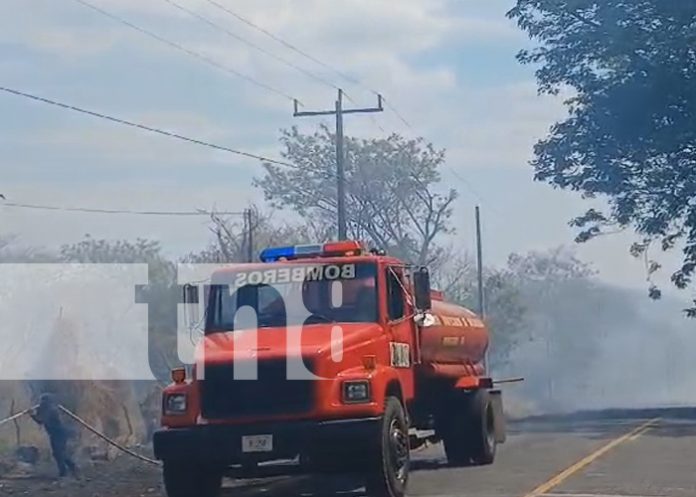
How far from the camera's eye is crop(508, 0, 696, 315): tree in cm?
3562

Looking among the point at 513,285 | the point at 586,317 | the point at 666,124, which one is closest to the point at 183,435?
the point at 666,124

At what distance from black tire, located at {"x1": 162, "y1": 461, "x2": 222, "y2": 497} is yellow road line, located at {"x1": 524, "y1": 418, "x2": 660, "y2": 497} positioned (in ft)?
12.9

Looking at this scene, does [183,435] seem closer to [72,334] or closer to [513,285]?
[72,334]

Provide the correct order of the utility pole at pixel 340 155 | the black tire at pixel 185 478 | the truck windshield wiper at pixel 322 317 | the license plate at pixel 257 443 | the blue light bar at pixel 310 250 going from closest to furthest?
the license plate at pixel 257 443, the black tire at pixel 185 478, the truck windshield wiper at pixel 322 317, the blue light bar at pixel 310 250, the utility pole at pixel 340 155

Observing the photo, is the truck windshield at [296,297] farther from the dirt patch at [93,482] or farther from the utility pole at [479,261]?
the utility pole at [479,261]

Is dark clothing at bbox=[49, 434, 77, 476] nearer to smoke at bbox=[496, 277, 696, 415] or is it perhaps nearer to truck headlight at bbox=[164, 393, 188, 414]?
truck headlight at bbox=[164, 393, 188, 414]

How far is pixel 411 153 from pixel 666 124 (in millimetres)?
21177

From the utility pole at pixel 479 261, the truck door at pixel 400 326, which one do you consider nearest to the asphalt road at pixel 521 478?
the truck door at pixel 400 326

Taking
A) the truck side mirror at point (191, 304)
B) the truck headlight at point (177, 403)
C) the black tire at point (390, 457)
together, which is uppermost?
the truck side mirror at point (191, 304)

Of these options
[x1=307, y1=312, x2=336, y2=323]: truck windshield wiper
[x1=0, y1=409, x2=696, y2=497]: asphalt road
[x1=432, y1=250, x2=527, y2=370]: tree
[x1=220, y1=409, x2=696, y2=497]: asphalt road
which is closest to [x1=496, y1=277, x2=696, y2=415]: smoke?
[x1=432, y1=250, x2=527, y2=370]: tree

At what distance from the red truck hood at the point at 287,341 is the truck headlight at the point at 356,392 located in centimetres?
47

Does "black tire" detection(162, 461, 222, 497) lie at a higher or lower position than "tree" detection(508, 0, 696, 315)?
lower

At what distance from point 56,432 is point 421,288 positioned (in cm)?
605

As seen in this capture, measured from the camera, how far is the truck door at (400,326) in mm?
17625
